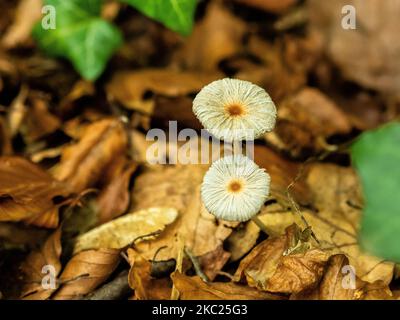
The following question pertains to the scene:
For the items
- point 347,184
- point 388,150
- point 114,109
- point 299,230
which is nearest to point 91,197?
point 114,109

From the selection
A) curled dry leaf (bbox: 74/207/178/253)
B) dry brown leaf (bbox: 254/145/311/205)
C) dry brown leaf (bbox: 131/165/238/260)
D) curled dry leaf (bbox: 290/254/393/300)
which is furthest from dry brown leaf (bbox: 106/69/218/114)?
curled dry leaf (bbox: 290/254/393/300)

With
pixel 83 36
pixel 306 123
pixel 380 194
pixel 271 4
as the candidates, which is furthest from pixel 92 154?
pixel 271 4

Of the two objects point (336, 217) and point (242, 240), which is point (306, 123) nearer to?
point (336, 217)

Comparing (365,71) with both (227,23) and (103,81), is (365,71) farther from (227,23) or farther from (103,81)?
(103,81)

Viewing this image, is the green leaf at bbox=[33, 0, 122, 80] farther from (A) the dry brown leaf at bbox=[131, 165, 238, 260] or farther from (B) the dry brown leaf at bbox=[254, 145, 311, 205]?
(B) the dry brown leaf at bbox=[254, 145, 311, 205]

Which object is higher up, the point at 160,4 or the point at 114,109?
the point at 160,4

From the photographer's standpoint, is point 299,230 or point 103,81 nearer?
point 299,230
